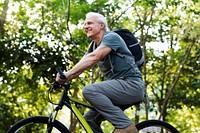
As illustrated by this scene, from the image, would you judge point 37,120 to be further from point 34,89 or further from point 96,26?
point 34,89

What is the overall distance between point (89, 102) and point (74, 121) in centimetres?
1069

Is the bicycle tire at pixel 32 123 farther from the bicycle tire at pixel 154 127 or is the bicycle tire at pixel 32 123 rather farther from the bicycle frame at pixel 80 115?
the bicycle tire at pixel 154 127

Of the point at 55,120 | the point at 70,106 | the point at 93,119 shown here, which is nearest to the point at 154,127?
the point at 93,119

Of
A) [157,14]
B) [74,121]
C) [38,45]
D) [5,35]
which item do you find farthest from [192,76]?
[5,35]

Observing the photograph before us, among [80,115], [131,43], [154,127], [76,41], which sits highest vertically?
[76,41]

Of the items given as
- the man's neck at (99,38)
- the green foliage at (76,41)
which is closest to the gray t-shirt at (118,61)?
the man's neck at (99,38)

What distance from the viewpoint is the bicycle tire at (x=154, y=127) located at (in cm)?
455

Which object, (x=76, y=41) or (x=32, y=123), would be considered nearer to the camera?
(x=32, y=123)

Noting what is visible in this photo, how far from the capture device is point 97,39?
4289 mm

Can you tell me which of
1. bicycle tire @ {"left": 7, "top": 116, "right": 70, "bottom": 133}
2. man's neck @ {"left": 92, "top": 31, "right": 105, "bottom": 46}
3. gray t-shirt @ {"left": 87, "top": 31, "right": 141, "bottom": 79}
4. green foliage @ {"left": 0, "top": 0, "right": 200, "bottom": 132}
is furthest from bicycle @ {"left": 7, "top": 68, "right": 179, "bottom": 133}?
green foliage @ {"left": 0, "top": 0, "right": 200, "bottom": 132}

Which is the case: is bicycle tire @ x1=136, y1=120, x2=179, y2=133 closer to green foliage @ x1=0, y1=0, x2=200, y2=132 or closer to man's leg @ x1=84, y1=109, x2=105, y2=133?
man's leg @ x1=84, y1=109, x2=105, y2=133

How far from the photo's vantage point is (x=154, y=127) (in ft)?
15.3

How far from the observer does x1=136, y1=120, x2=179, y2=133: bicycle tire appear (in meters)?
4.55

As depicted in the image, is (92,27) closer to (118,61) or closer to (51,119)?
(118,61)
